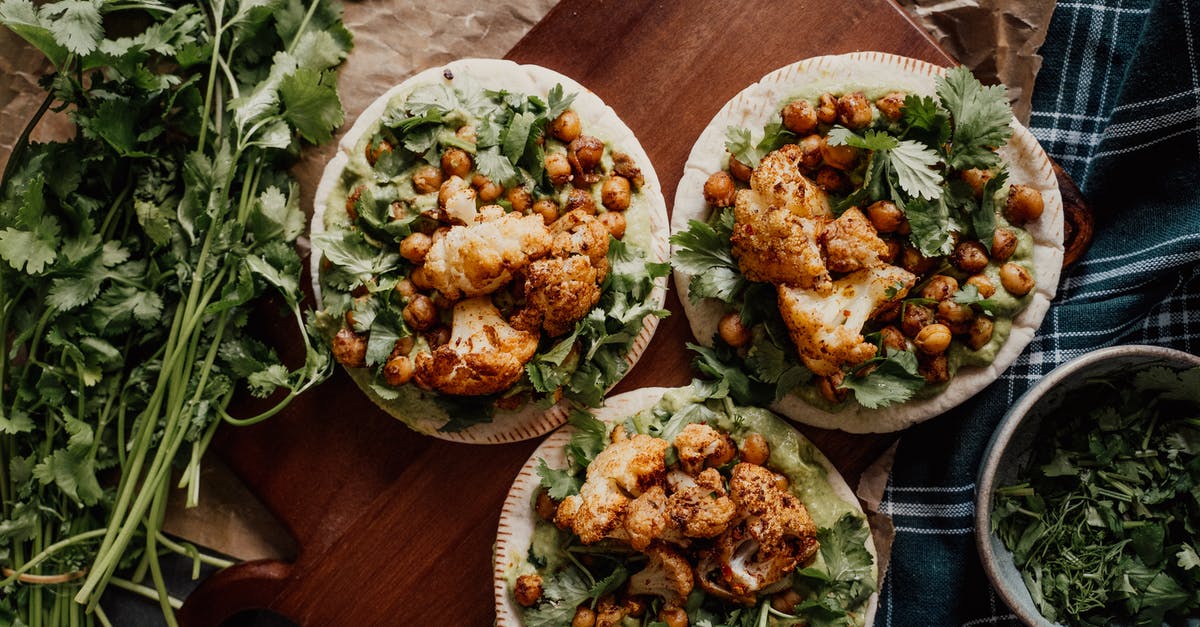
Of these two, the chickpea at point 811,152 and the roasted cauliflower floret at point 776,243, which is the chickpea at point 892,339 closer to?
the roasted cauliflower floret at point 776,243

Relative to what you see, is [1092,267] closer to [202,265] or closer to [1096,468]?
[1096,468]

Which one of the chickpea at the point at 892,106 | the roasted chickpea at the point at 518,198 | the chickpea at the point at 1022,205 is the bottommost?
the roasted chickpea at the point at 518,198

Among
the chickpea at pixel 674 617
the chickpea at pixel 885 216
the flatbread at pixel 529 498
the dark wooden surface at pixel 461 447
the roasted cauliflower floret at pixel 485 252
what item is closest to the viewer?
the roasted cauliflower floret at pixel 485 252

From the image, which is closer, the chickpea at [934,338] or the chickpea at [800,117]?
the chickpea at [934,338]

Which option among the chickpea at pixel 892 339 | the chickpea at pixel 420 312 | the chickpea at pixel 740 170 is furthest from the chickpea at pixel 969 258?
the chickpea at pixel 420 312

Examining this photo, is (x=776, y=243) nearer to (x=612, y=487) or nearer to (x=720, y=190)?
(x=720, y=190)

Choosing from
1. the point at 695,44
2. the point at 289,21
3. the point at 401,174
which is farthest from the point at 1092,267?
the point at 289,21
